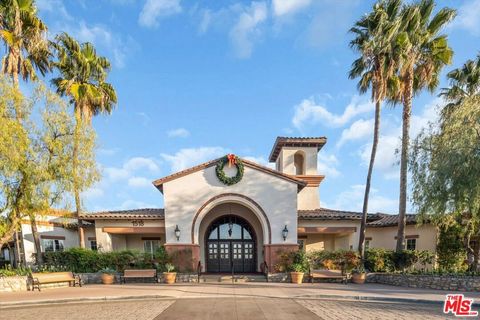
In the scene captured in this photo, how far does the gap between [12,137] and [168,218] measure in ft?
27.4

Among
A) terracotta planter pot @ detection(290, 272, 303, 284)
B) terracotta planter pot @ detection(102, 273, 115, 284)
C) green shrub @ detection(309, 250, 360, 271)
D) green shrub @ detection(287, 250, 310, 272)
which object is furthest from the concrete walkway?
green shrub @ detection(309, 250, 360, 271)

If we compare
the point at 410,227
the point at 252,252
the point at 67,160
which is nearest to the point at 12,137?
the point at 67,160

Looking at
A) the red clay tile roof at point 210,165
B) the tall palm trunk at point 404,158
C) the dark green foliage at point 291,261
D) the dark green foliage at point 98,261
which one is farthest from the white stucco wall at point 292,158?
the dark green foliage at point 98,261

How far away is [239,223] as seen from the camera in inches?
749

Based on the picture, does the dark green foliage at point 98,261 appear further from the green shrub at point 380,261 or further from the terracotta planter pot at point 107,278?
the green shrub at point 380,261

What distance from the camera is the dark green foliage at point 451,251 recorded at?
1695cm

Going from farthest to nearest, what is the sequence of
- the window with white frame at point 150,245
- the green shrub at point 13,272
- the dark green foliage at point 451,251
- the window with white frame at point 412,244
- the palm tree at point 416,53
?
the window with white frame at point 150,245 < the window with white frame at point 412,244 < the dark green foliage at point 451,251 < the palm tree at point 416,53 < the green shrub at point 13,272

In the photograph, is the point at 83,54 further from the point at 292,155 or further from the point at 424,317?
the point at 424,317

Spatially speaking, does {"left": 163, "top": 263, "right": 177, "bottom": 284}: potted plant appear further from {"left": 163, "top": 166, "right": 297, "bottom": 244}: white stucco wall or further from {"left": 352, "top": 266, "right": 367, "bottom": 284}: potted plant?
{"left": 352, "top": 266, "right": 367, "bottom": 284}: potted plant

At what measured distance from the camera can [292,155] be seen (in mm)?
22234

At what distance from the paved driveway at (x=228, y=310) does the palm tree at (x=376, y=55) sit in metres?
6.95

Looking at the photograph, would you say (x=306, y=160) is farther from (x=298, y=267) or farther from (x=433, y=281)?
(x=433, y=281)

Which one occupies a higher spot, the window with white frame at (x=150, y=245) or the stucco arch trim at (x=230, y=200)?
the stucco arch trim at (x=230, y=200)

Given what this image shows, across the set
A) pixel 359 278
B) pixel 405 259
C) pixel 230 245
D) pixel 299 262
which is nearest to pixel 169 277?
pixel 230 245
